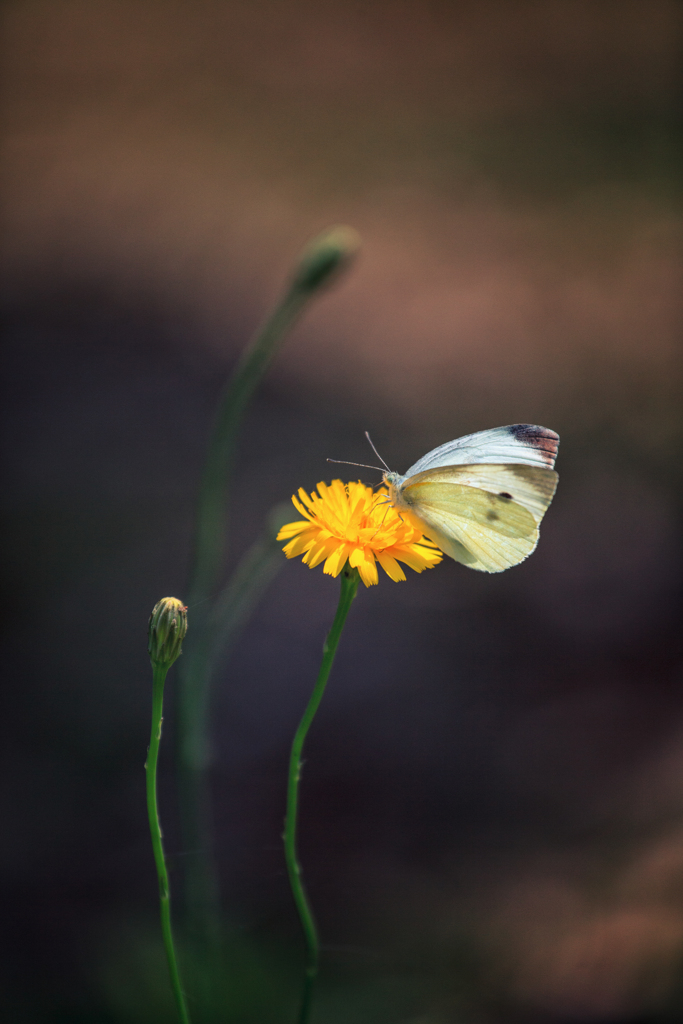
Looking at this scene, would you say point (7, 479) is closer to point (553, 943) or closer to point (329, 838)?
point (329, 838)

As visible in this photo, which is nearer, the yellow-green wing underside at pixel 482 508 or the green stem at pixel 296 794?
the green stem at pixel 296 794

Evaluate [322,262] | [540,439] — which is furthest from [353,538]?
[322,262]

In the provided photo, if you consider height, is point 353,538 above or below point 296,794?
above

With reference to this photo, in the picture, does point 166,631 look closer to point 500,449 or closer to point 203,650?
point 203,650

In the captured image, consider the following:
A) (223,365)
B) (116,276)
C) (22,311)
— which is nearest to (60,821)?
(223,365)

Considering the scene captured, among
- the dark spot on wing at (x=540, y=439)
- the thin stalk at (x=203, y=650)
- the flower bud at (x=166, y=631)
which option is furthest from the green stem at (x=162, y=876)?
the dark spot on wing at (x=540, y=439)

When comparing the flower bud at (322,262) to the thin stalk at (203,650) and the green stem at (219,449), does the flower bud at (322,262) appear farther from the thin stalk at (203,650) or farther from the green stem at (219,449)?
the green stem at (219,449)

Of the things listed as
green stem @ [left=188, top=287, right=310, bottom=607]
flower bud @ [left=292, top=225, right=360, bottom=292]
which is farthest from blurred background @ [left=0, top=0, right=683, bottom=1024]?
flower bud @ [left=292, top=225, right=360, bottom=292]
